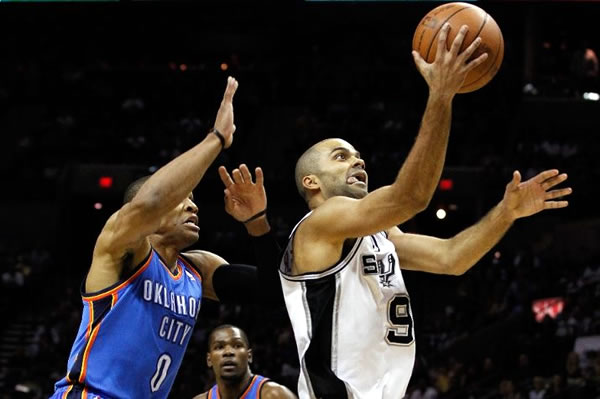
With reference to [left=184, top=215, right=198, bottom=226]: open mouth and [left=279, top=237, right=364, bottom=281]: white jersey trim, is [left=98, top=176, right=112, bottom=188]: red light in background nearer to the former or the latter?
[left=184, top=215, right=198, bottom=226]: open mouth

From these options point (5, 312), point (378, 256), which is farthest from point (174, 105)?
point (378, 256)

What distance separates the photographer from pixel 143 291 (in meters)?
4.45

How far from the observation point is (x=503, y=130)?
757 inches

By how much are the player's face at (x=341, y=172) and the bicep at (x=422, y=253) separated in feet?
1.28

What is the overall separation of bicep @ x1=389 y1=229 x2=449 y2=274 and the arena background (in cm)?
690

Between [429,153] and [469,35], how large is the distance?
577 millimetres

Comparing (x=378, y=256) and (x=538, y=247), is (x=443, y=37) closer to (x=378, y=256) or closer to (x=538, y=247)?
(x=378, y=256)

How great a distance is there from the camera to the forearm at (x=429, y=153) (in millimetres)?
3668

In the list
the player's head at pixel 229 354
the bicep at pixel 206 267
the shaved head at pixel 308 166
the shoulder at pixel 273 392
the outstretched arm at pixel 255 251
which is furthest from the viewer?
the player's head at pixel 229 354

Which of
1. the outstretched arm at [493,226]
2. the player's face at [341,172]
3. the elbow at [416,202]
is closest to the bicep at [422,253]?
the outstretched arm at [493,226]

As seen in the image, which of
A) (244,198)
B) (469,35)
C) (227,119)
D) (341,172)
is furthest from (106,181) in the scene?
(469,35)

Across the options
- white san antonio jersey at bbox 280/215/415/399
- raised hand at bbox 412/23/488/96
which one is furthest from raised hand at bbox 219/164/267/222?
raised hand at bbox 412/23/488/96

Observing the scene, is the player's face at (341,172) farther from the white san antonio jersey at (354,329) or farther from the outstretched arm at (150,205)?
the outstretched arm at (150,205)

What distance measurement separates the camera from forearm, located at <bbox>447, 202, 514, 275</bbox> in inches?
179
